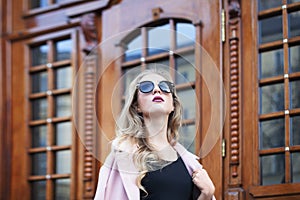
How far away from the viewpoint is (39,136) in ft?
12.6

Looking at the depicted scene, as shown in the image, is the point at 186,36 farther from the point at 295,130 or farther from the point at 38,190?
the point at 38,190

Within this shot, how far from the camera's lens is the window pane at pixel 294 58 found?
3.10 m

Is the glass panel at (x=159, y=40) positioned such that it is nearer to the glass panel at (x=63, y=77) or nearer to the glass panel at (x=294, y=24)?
the glass panel at (x=294, y=24)

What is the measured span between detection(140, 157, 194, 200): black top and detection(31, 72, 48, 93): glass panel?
133 cm

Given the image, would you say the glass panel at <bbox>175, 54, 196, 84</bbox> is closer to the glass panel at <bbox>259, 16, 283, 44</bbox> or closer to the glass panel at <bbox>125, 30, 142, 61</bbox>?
the glass panel at <bbox>125, 30, 142, 61</bbox>

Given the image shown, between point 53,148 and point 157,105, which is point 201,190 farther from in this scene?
point 53,148

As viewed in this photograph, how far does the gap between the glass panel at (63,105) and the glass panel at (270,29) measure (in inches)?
39.0

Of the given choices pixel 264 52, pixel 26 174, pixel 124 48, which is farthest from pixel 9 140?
pixel 264 52

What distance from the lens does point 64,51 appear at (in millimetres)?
3805

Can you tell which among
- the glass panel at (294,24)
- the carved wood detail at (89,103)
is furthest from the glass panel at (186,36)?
the carved wood detail at (89,103)

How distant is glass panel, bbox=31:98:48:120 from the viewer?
384cm

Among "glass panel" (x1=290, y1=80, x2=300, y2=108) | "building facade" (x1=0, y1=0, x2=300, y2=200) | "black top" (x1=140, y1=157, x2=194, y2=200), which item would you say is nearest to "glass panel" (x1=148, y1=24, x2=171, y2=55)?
"building facade" (x1=0, y1=0, x2=300, y2=200)

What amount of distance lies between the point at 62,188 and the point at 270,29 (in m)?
1.18

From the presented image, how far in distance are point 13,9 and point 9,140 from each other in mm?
637
